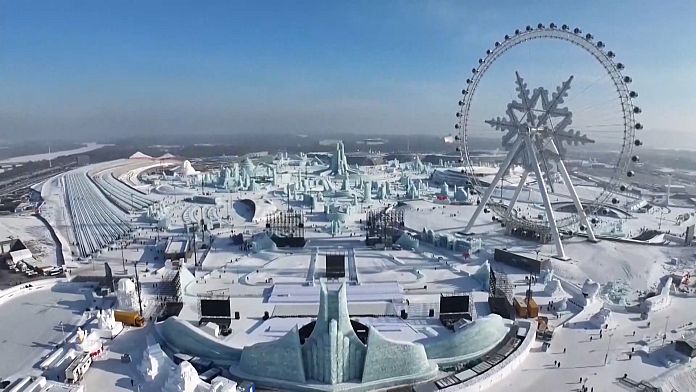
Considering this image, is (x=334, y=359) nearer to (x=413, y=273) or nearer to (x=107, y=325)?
(x=107, y=325)

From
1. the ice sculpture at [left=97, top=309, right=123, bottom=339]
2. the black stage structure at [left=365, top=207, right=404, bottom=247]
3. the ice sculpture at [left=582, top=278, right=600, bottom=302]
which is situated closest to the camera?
the ice sculpture at [left=97, top=309, right=123, bottom=339]

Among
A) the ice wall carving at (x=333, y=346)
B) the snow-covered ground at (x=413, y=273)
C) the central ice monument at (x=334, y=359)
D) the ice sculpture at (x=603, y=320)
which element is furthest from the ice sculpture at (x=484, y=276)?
the ice wall carving at (x=333, y=346)

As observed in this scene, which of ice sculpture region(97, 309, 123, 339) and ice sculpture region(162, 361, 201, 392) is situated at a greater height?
ice sculpture region(162, 361, 201, 392)

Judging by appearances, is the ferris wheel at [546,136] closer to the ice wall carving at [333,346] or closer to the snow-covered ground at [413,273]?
the snow-covered ground at [413,273]

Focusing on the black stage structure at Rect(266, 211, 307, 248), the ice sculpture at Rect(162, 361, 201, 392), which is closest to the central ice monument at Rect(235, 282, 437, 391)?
the ice sculpture at Rect(162, 361, 201, 392)

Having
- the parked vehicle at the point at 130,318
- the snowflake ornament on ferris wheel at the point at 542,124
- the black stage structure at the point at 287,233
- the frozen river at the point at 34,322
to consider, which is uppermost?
the snowflake ornament on ferris wheel at the point at 542,124

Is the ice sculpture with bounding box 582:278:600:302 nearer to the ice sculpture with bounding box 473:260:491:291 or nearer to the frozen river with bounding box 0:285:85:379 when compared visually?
the ice sculpture with bounding box 473:260:491:291

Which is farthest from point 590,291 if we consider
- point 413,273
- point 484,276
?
point 413,273

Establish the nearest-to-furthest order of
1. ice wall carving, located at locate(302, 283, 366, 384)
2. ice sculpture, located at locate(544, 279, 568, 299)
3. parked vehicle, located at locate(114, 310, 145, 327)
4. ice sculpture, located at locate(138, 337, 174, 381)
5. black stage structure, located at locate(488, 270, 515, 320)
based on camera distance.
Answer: ice wall carving, located at locate(302, 283, 366, 384), ice sculpture, located at locate(138, 337, 174, 381), parked vehicle, located at locate(114, 310, 145, 327), black stage structure, located at locate(488, 270, 515, 320), ice sculpture, located at locate(544, 279, 568, 299)
